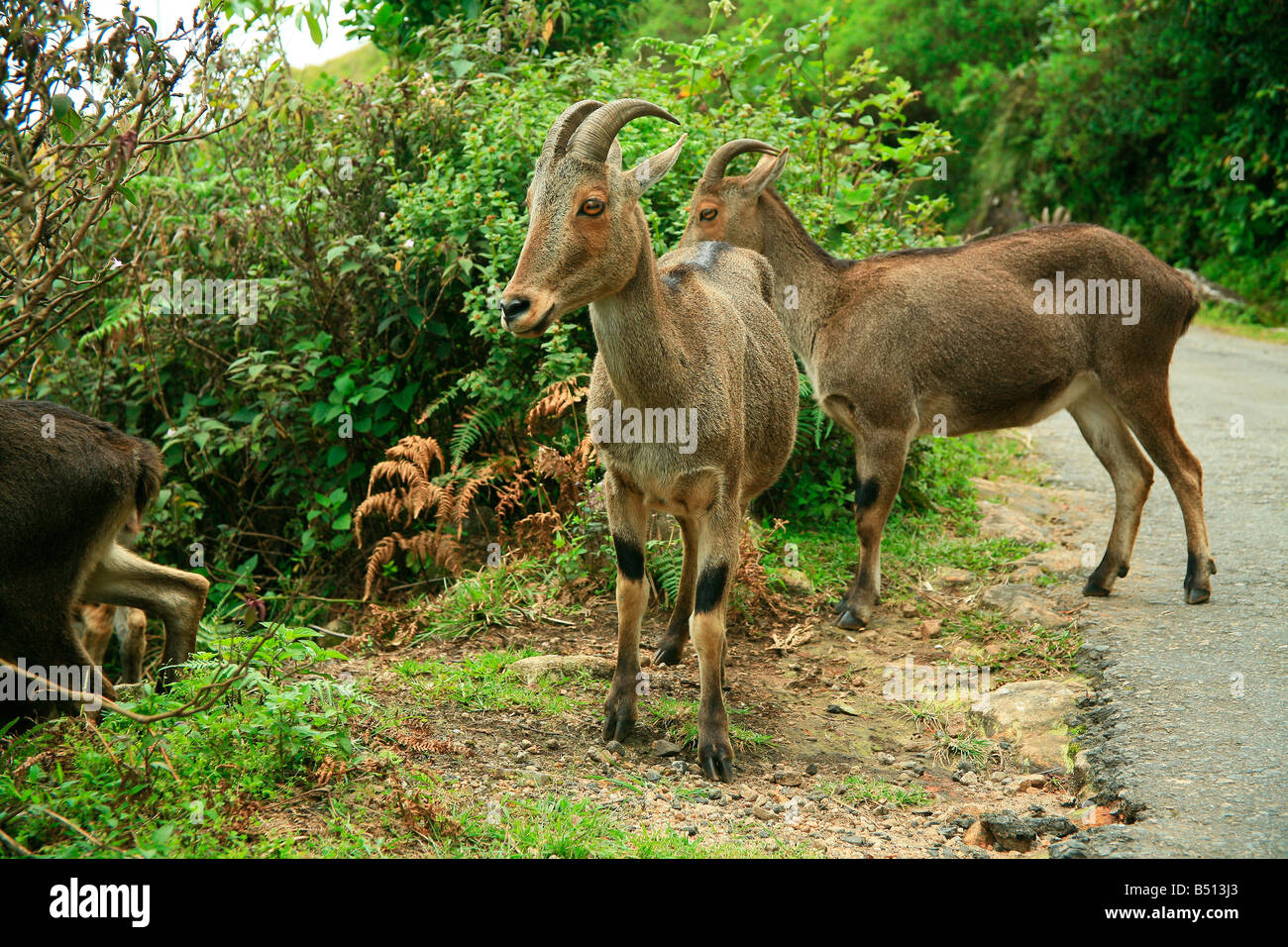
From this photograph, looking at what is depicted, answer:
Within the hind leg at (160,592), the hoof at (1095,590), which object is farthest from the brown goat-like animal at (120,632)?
the hoof at (1095,590)

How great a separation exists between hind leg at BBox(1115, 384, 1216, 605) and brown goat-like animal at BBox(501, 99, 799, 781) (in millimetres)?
2727

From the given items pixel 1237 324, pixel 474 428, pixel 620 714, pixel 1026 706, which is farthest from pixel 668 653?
pixel 1237 324

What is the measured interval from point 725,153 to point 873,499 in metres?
2.40

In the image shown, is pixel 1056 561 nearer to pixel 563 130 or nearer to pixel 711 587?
pixel 711 587

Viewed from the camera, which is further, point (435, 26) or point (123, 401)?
point (435, 26)

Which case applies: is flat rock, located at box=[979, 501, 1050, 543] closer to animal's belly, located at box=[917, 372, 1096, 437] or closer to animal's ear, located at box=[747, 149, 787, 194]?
animal's belly, located at box=[917, 372, 1096, 437]

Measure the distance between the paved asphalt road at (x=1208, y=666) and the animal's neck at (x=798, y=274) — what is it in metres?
2.39

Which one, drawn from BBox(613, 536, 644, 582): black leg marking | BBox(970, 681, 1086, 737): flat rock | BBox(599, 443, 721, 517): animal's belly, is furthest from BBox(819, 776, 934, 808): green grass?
BBox(599, 443, 721, 517): animal's belly

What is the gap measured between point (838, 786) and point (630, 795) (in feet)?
2.97

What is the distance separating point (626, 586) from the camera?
5051mm

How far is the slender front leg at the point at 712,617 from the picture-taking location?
482 centimetres

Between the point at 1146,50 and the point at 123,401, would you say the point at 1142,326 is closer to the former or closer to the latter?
the point at 123,401

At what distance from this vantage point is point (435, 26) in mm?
9688

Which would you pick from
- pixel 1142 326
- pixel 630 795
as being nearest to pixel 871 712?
pixel 630 795
